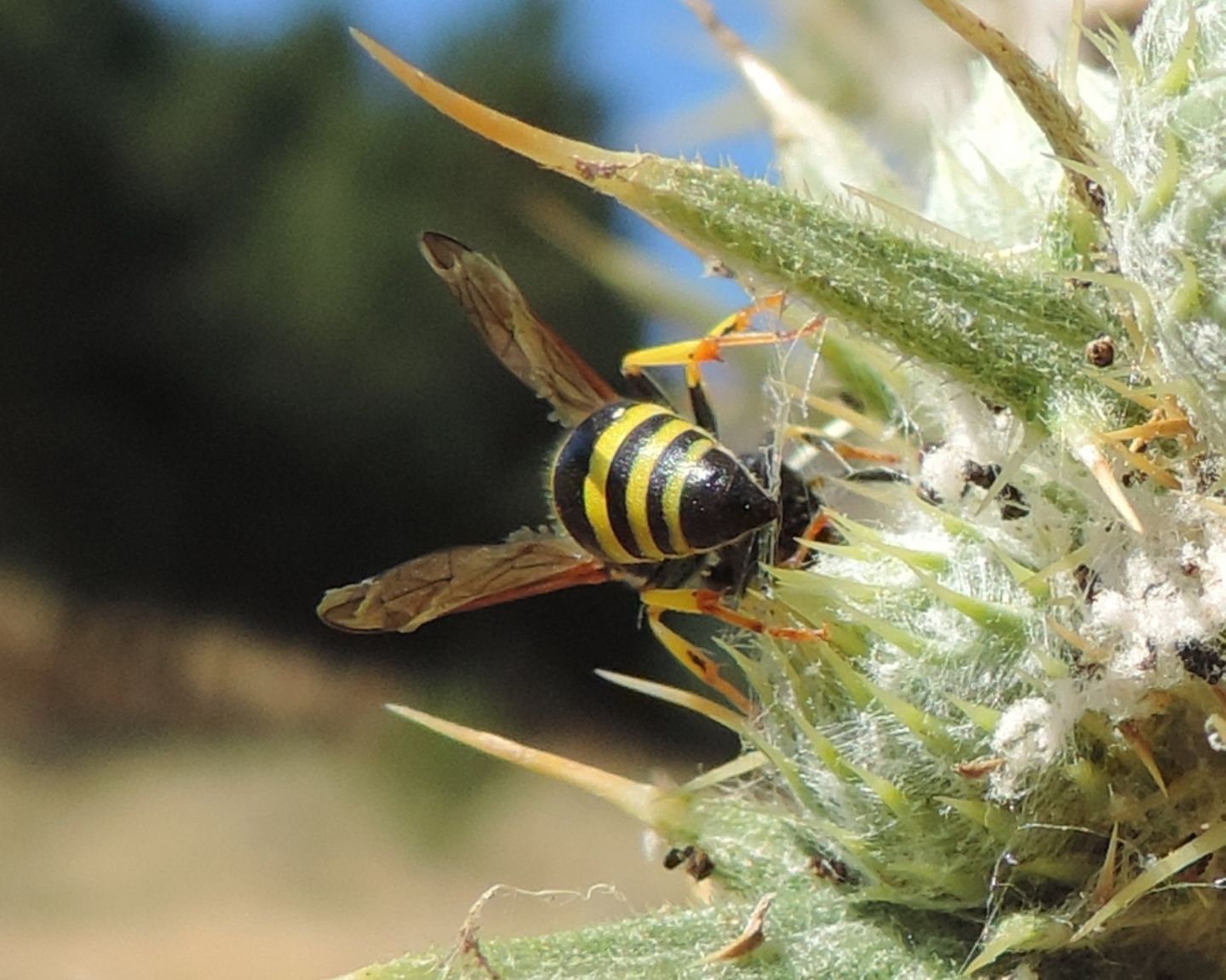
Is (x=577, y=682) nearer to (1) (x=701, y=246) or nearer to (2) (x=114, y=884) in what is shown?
(2) (x=114, y=884)

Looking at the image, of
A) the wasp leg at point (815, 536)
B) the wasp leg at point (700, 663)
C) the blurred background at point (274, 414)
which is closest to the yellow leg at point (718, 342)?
the wasp leg at point (815, 536)

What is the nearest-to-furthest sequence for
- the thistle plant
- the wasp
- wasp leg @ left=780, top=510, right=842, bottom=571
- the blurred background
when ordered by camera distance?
the thistle plant
wasp leg @ left=780, top=510, right=842, bottom=571
the wasp
the blurred background

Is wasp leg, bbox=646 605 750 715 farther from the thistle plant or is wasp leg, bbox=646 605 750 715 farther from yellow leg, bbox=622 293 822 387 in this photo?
yellow leg, bbox=622 293 822 387

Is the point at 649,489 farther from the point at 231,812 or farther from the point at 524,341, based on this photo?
the point at 231,812

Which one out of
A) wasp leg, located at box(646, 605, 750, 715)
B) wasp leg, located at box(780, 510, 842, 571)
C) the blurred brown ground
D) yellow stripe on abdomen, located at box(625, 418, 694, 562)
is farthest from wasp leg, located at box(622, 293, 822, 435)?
the blurred brown ground

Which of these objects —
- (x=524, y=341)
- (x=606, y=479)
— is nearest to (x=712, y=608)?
(x=606, y=479)

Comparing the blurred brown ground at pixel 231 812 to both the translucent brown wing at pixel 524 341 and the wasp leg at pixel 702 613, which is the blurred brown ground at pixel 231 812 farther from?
the wasp leg at pixel 702 613

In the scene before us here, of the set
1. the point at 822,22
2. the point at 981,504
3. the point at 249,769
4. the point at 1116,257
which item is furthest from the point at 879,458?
the point at 249,769

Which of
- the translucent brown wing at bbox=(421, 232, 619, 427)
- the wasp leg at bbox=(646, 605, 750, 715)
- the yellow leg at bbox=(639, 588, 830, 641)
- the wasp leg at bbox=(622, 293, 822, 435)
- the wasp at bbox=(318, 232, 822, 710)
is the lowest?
the wasp leg at bbox=(646, 605, 750, 715)
